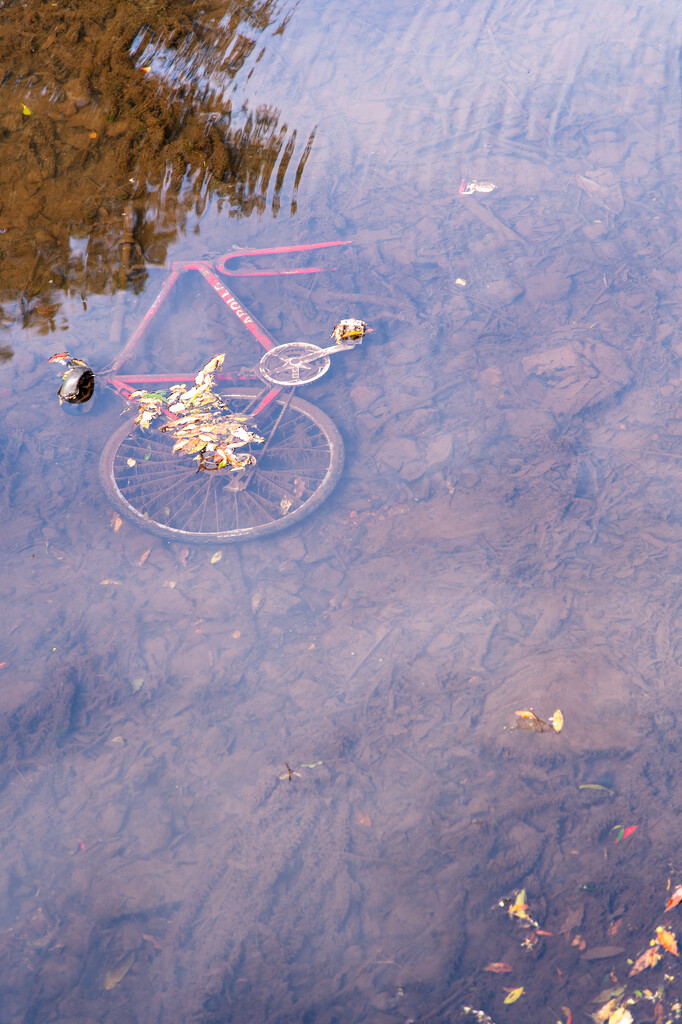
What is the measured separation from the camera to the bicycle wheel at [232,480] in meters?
5.00

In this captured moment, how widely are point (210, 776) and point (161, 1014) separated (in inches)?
47.0

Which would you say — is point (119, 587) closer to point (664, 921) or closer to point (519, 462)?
point (519, 462)

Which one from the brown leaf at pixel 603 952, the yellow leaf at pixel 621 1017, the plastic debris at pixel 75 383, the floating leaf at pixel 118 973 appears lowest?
the yellow leaf at pixel 621 1017

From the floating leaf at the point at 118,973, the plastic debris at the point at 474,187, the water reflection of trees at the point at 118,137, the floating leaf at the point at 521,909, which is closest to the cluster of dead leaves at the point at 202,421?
the water reflection of trees at the point at 118,137

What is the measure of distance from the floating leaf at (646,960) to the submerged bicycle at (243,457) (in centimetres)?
340

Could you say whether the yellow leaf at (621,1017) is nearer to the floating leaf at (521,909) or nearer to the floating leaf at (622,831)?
the floating leaf at (521,909)

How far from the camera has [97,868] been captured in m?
3.71

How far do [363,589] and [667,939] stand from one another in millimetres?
2702

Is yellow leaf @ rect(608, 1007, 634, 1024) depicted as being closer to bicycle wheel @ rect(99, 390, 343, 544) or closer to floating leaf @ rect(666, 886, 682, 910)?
floating leaf @ rect(666, 886, 682, 910)

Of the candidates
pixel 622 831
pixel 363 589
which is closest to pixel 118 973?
pixel 363 589

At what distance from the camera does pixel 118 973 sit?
3.40m

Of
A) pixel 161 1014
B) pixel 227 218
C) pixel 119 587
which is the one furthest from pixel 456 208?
pixel 161 1014

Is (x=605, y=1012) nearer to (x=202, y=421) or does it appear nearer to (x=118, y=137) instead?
(x=202, y=421)

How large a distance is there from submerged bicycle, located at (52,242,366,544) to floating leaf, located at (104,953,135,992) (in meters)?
2.65
